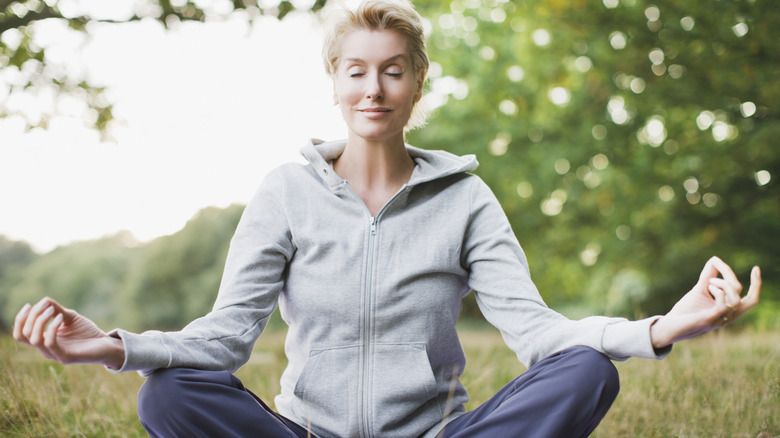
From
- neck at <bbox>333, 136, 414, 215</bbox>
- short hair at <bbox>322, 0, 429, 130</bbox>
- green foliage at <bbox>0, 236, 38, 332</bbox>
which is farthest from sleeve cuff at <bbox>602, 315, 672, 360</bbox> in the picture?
green foliage at <bbox>0, 236, 38, 332</bbox>

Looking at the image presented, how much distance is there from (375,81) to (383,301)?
0.74 meters

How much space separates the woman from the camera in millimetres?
1854

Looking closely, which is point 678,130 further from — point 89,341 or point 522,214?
point 89,341

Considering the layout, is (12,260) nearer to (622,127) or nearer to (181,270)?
A: (181,270)

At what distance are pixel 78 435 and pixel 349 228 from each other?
1520 millimetres

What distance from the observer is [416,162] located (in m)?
2.56

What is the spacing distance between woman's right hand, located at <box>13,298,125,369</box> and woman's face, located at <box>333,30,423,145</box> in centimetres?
107

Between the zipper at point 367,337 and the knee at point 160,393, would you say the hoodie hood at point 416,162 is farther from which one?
the knee at point 160,393

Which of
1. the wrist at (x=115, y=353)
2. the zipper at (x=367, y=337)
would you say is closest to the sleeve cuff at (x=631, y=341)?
the zipper at (x=367, y=337)

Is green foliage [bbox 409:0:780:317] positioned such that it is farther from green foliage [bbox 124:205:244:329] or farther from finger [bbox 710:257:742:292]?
green foliage [bbox 124:205:244:329]

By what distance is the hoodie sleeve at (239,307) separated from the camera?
1.77 meters

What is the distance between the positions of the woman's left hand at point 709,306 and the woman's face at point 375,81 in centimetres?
108

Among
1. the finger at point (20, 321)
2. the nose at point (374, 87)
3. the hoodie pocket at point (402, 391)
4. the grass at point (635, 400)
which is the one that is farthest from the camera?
the grass at point (635, 400)

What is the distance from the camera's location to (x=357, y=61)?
90.4 inches
